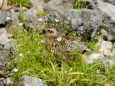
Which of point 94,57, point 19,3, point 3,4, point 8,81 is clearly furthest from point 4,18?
point 8,81

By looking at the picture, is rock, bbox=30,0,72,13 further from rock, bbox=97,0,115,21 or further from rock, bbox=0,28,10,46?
rock, bbox=0,28,10,46

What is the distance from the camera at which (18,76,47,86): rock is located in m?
6.38

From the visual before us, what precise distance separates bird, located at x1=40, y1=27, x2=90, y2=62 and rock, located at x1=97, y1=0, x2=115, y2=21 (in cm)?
149

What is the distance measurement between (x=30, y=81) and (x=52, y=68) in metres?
0.80

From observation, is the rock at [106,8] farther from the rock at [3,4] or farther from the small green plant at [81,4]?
the rock at [3,4]

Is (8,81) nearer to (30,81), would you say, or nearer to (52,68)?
(30,81)

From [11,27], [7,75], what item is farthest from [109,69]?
[11,27]

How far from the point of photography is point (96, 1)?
10164 mm

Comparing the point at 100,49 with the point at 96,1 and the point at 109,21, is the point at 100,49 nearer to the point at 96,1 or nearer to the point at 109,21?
the point at 109,21

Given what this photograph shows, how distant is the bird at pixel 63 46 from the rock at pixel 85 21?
→ 1.48 feet

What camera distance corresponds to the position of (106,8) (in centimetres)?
991

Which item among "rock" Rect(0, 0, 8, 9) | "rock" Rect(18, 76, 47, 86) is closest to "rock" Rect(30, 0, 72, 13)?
"rock" Rect(0, 0, 8, 9)

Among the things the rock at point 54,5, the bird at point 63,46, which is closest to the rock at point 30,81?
the bird at point 63,46

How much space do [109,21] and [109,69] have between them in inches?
98.5
